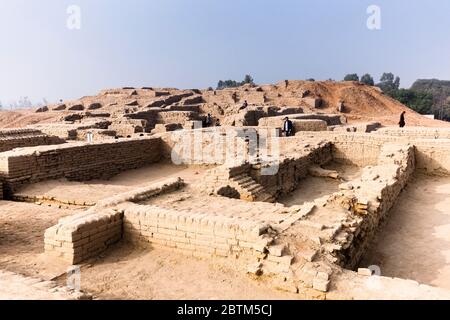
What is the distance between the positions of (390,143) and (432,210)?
16.2ft

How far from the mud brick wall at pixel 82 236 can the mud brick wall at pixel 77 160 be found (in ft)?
13.5

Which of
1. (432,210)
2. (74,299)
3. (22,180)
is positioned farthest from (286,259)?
(22,180)

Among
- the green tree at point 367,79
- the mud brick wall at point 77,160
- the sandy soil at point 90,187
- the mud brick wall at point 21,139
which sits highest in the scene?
the green tree at point 367,79

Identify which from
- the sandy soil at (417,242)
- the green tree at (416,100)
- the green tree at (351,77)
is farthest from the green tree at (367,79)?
the sandy soil at (417,242)

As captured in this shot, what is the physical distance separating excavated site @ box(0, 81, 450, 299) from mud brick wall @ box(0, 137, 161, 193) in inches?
1.4

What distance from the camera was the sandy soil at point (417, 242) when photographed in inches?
207

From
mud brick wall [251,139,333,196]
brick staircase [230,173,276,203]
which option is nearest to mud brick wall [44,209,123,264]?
brick staircase [230,173,276,203]

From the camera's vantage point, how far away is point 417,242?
6.21 m

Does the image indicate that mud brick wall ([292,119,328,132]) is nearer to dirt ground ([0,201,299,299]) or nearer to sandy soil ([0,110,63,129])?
dirt ground ([0,201,299,299])

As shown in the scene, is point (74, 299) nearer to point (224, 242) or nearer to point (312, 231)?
point (224, 242)

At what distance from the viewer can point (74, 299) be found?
11.1 feet

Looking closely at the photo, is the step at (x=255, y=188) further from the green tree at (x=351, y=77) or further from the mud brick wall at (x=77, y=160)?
the green tree at (x=351, y=77)

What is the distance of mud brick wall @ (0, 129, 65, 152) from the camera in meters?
11.8

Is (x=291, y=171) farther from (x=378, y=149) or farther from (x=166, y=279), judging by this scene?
(x=166, y=279)
